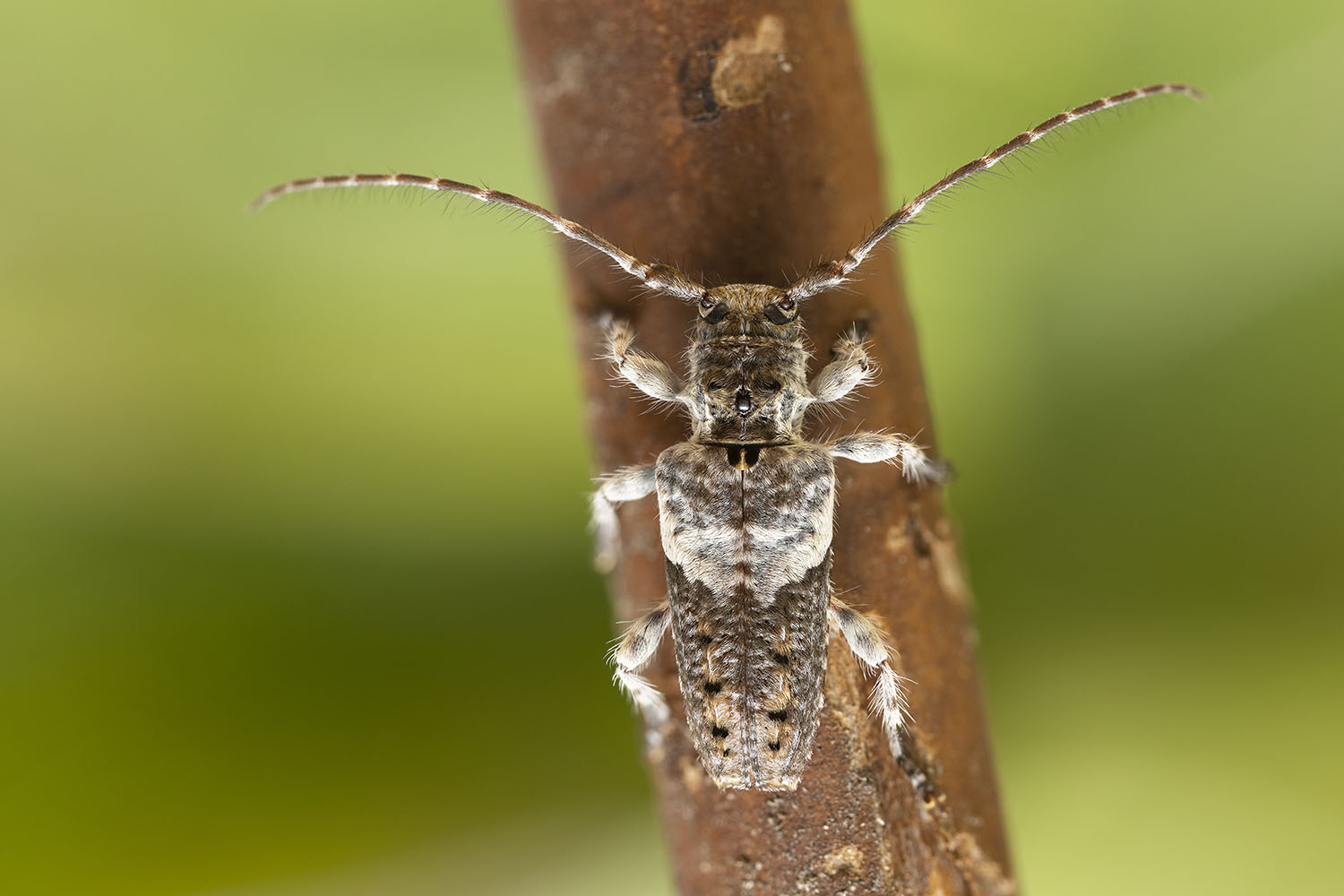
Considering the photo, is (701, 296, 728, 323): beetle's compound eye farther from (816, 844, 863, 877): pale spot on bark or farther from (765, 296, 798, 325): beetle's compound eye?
(816, 844, 863, 877): pale spot on bark

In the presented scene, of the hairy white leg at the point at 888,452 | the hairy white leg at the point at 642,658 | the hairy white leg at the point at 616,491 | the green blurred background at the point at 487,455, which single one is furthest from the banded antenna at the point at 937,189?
the hairy white leg at the point at 642,658

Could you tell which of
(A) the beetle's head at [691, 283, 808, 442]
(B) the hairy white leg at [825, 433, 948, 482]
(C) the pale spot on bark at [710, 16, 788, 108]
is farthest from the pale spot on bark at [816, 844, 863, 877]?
(C) the pale spot on bark at [710, 16, 788, 108]

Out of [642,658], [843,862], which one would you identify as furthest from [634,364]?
[843,862]

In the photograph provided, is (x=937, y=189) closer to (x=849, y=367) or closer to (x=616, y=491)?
(x=849, y=367)

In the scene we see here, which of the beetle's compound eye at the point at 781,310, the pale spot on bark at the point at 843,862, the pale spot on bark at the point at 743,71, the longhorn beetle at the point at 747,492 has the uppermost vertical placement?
the pale spot on bark at the point at 743,71

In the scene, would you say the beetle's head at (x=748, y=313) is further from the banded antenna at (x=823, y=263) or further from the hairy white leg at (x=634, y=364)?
the hairy white leg at (x=634, y=364)
